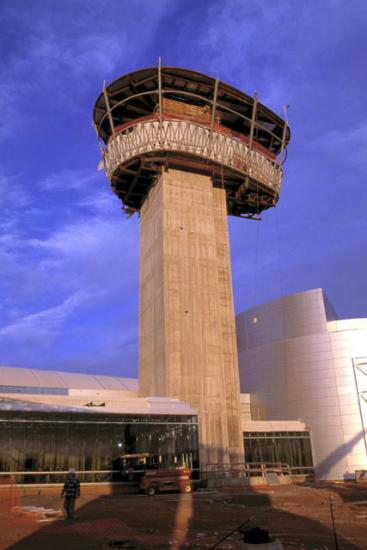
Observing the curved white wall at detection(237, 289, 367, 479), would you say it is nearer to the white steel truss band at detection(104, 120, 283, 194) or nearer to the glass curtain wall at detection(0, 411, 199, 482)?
the white steel truss band at detection(104, 120, 283, 194)

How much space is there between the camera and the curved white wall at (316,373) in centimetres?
4944

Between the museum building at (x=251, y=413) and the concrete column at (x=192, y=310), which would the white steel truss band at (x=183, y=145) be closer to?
the concrete column at (x=192, y=310)

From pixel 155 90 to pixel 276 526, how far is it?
47618mm

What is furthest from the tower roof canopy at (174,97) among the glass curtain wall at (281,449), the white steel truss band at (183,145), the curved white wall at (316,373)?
the glass curtain wall at (281,449)

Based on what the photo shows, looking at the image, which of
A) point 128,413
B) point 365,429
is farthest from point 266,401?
point 128,413

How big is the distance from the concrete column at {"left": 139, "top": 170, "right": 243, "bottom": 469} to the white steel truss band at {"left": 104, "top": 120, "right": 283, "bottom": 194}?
282 cm

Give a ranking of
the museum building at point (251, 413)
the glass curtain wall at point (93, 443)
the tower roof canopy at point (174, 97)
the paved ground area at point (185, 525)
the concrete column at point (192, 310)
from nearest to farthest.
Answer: the paved ground area at point (185, 525), the glass curtain wall at point (93, 443), the museum building at point (251, 413), the concrete column at point (192, 310), the tower roof canopy at point (174, 97)

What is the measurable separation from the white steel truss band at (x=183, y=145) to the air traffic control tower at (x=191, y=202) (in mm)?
114

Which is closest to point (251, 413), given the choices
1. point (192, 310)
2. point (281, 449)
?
point (281, 449)

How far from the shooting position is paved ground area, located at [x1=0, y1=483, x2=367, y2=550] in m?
13.7

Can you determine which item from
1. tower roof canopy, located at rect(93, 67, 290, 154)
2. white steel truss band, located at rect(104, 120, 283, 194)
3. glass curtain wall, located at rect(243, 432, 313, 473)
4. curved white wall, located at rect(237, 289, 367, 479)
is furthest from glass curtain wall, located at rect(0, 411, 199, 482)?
tower roof canopy, located at rect(93, 67, 290, 154)

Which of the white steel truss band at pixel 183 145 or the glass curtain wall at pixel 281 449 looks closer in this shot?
the glass curtain wall at pixel 281 449

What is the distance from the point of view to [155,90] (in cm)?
5481

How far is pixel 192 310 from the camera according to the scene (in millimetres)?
47562
